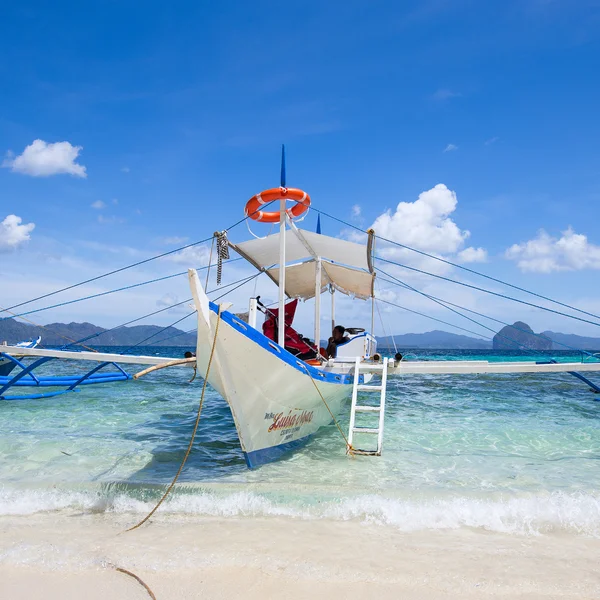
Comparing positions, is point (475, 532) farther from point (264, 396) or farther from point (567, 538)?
point (264, 396)

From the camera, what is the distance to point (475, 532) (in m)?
4.61

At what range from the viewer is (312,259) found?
9766 mm

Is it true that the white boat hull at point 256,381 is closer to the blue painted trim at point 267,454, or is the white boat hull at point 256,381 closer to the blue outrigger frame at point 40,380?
the blue painted trim at point 267,454

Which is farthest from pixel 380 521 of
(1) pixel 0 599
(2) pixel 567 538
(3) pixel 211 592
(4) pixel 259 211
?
(4) pixel 259 211

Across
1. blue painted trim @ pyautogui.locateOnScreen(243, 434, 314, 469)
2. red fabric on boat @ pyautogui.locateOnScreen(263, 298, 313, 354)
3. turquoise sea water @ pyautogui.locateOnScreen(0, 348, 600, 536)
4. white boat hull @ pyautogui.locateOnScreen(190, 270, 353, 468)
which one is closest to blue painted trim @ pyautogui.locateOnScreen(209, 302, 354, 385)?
white boat hull @ pyautogui.locateOnScreen(190, 270, 353, 468)

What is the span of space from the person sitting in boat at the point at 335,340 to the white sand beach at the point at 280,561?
16.7 ft

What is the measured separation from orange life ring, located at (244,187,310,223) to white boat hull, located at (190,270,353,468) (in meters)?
2.61

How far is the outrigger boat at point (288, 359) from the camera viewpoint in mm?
5504

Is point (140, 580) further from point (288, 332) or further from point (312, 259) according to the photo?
point (312, 259)

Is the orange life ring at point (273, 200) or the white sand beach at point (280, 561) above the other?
the orange life ring at point (273, 200)

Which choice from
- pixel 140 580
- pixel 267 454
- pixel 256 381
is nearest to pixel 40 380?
pixel 267 454

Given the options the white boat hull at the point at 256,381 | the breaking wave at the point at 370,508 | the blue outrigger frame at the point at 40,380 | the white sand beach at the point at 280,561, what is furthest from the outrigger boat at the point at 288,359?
the blue outrigger frame at the point at 40,380

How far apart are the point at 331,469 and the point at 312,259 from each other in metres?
4.62

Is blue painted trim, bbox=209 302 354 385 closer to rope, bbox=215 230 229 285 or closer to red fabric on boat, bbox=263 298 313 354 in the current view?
red fabric on boat, bbox=263 298 313 354
